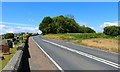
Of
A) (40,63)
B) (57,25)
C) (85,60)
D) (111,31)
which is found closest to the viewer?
(40,63)

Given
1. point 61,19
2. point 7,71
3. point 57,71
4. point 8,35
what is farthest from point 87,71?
point 61,19

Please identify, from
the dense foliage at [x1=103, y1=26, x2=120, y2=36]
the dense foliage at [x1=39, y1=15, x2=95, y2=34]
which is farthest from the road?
the dense foliage at [x1=39, y1=15, x2=95, y2=34]

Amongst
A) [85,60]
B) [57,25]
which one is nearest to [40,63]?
[85,60]

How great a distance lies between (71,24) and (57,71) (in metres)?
A: 159

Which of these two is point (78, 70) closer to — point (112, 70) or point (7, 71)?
point (112, 70)

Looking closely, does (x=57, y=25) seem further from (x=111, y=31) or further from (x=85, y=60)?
(x=85, y=60)

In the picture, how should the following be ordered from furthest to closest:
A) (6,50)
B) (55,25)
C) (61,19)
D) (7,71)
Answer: (61,19) < (55,25) < (6,50) < (7,71)

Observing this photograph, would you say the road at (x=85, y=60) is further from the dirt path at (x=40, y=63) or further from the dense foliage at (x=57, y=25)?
the dense foliage at (x=57, y=25)

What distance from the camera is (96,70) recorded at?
50.2 feet

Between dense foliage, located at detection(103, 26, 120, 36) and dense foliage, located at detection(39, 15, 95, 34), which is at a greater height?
dense foliage, located at detection(39, 15, 95, 34)

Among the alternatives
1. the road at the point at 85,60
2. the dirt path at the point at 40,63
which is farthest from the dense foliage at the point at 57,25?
the dirt path at the point at 40,63

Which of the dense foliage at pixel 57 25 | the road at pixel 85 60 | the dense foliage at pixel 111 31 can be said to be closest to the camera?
the road at pixel 85 60

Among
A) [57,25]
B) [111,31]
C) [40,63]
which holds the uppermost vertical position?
[57,25]

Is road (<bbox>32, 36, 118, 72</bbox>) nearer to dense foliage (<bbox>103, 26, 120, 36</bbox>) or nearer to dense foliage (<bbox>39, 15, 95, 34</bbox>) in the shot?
dense foliage (<bbox>103, 26, 120, 36</bbox>)
